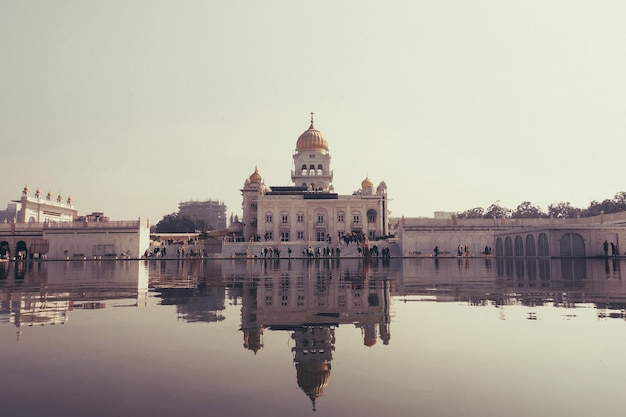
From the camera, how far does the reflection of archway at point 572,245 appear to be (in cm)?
4581

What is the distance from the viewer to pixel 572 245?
46031 millimetres

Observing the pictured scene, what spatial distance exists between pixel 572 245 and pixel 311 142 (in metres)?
54.6

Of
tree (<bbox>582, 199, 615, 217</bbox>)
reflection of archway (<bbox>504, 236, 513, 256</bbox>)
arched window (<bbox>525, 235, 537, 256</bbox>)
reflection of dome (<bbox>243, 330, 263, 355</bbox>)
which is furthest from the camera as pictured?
tree (<bbox>582, 199, 615, 217</bbox>)

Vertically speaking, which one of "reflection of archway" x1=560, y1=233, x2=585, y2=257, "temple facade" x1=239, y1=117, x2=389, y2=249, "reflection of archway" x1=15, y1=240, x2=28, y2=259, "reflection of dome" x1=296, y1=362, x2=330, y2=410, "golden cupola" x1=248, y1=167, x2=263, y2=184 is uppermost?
"golden cupola" x1=248, y1=167, x2=263, y2=184

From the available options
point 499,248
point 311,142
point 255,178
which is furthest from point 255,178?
point 499,248

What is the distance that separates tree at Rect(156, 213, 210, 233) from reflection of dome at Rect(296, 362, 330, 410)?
115130 mm

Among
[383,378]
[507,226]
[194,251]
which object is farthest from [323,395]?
[507,226]

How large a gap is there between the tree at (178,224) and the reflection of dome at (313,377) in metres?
115

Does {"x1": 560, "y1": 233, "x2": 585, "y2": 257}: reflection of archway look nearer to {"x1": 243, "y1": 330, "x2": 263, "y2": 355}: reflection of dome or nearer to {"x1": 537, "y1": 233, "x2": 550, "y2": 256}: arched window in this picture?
{"x1": 537, "y1": 233, "x2": 550, "y2": 256}: arched window

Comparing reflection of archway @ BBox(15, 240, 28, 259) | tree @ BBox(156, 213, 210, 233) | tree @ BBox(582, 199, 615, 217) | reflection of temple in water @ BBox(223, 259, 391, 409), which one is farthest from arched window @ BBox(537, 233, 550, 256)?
tree @ BBox(156, 213, 210, 233)

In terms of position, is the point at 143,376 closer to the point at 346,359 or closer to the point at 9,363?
the point at 9,363

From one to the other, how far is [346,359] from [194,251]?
2408 inches

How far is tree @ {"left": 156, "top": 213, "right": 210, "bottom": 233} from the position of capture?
119 meters

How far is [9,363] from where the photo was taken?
20.7 ft
